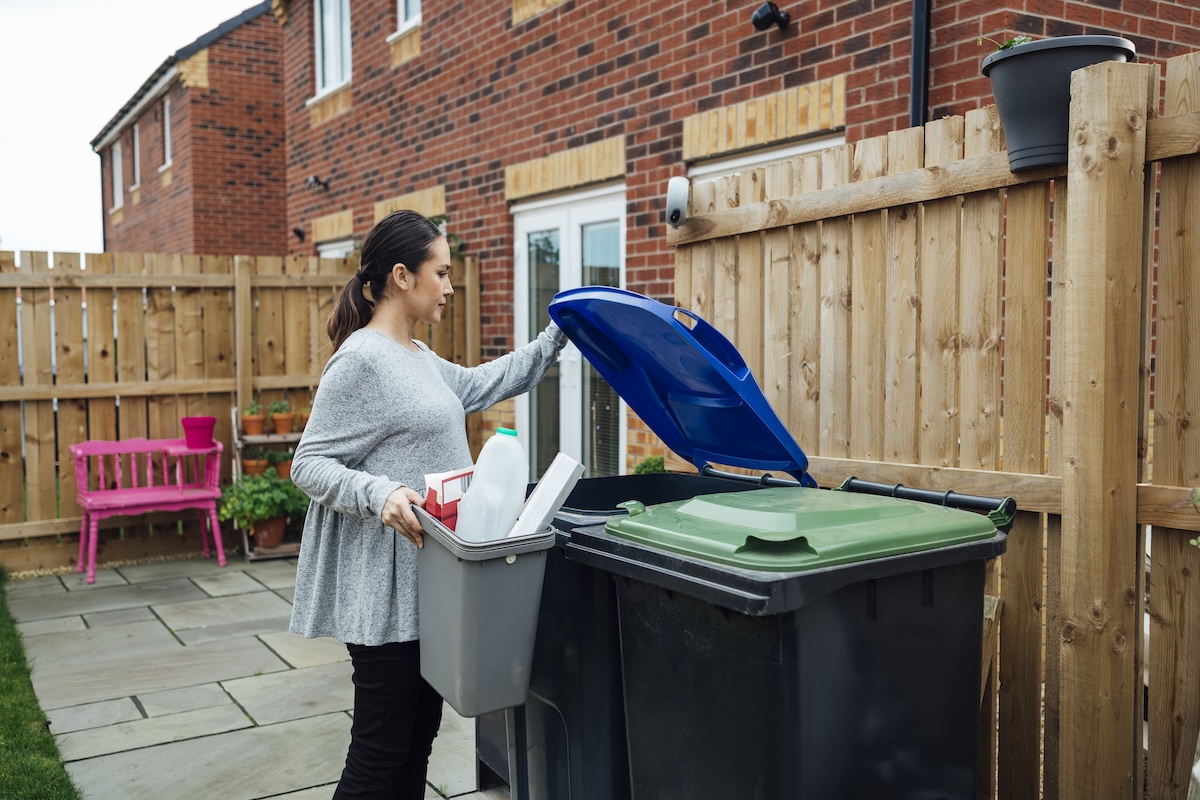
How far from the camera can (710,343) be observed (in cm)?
282

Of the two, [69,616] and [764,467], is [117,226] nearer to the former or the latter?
[69,616]

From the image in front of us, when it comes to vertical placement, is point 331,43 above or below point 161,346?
above

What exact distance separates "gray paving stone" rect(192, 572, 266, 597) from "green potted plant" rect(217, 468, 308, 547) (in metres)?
0.44

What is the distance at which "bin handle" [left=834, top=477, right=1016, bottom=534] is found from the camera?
2627mm

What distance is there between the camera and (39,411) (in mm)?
7020

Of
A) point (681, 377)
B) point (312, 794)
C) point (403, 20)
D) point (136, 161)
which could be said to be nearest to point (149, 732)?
point (312, 794)

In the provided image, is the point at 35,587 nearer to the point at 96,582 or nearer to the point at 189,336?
the point at 96,582

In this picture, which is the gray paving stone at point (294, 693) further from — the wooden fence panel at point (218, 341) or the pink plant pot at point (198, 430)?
the wooden fence panel at point (218, 341)

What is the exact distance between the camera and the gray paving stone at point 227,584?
6363 millimetres

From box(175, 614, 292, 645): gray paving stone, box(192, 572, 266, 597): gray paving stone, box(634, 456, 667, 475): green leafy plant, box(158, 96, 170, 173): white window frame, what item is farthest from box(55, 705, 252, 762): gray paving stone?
box(158, 96, 170, 173): white window frame

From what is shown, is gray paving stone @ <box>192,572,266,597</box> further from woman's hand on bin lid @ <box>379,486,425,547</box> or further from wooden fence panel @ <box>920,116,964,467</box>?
wooden fence panel @ <box>920,116,964,467</box>

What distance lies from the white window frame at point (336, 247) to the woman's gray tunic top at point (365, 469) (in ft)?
25.8

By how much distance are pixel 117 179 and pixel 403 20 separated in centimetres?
1607

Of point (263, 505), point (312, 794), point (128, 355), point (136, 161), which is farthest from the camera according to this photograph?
point (136, 161)
